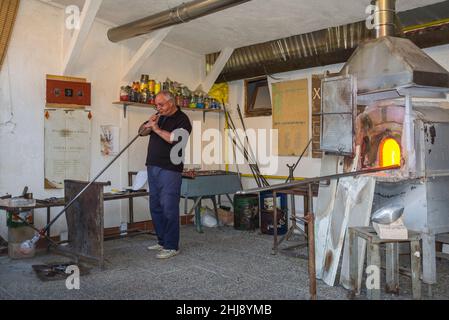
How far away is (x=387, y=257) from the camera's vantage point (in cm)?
311

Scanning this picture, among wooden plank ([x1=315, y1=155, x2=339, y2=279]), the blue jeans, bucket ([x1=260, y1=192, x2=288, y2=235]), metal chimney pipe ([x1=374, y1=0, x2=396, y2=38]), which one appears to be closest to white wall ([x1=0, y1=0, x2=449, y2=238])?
bucket ([x1=260, y1=192, x2=288, y2=235])

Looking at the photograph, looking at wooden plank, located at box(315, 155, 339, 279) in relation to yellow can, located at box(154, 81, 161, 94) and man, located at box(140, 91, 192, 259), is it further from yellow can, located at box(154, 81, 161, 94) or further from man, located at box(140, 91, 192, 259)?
yellow can, located at box(154, 81, 161, 94)

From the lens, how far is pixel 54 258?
4129mm

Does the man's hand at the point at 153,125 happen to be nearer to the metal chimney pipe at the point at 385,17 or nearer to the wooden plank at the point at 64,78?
the wooden plank at the point at 64,78

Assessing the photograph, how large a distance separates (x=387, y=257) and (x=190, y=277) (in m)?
1.50

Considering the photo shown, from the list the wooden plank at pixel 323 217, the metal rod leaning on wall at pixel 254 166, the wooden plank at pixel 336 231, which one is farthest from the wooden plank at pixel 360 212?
the metal rod leaning on wall at pixel 254 166

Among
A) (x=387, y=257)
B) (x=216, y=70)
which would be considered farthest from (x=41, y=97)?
(x=387, y=257)

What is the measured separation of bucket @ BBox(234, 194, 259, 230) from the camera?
18.3 feet

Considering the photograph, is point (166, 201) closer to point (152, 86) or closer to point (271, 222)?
point (271, 222)

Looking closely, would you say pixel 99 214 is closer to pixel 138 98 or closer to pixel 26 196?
pixel 26 196

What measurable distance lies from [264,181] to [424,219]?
2929mm

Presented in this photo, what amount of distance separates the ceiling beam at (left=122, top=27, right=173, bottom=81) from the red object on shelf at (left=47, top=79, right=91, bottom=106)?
1.82 ft

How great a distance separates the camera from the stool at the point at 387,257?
2914mm
